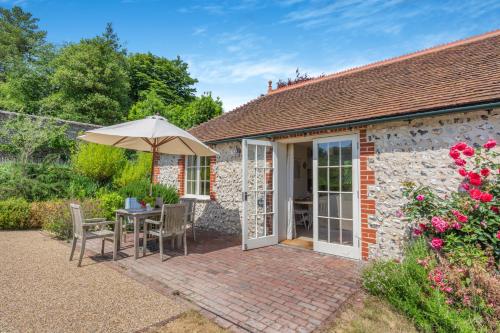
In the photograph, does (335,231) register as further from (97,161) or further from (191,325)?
(97,161)

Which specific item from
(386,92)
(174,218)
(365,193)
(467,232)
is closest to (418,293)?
(467,232)

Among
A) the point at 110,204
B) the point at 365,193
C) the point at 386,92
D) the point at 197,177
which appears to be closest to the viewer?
the point at 365,193

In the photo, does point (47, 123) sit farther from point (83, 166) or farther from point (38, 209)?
point (38, 209)

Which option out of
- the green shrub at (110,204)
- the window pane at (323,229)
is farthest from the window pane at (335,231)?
the green shrub at (110,204)

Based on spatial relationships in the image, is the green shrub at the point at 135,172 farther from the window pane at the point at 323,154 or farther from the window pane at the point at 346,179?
the window pane at the point at 346,179

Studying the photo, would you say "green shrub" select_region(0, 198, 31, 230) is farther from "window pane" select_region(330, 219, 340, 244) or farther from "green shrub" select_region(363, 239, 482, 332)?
"green shrub" select_region(363, 239, 482, 332)

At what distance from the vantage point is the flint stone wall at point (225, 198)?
7.96m

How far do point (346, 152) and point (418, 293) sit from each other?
10.1ft

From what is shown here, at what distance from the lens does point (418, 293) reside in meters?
3.32

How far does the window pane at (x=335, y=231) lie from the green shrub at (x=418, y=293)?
1.68 m

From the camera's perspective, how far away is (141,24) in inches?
337

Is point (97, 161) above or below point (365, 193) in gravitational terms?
above

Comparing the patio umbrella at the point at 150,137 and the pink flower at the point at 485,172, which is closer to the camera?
the pink flower at the point at 485,172

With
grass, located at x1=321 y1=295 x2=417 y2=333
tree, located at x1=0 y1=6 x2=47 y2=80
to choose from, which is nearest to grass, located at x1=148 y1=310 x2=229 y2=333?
grass, located at x1=321 y1=295 x2=417 y2=333
